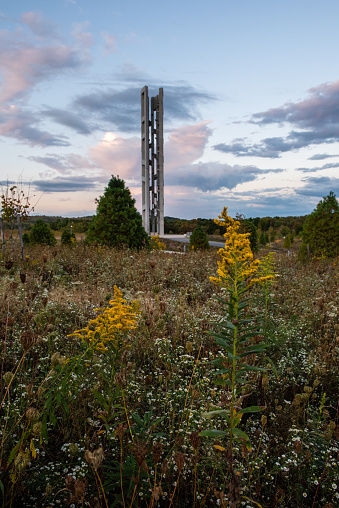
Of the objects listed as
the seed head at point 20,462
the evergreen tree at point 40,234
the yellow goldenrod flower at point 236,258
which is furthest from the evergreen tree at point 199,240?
the seed head at point 20,462

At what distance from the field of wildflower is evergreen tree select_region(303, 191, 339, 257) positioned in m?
6.23

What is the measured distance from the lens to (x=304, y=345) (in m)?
4.01

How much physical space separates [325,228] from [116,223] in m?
7.18

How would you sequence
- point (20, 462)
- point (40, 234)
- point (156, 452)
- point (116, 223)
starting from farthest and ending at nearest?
point (40, 234) < point (116, 223) < point (20, 462) < point (156, 452)

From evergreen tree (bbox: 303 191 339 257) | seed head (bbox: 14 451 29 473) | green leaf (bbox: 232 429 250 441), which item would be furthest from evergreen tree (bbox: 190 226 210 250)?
seed head (bbox: 14 451 29 473)

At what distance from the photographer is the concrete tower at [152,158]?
21.4 meters

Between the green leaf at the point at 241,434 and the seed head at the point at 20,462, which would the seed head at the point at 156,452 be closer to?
the green leaf at the point at 241,434

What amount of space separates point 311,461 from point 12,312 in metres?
4.17

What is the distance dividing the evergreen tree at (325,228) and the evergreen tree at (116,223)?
6010mm

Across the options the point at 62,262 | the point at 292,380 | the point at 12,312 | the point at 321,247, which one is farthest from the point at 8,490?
the point at 321,247

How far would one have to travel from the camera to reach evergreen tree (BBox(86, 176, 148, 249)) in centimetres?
1099

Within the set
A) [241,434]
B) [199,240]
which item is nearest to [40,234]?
[199,240]

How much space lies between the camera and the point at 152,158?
21.9 metres

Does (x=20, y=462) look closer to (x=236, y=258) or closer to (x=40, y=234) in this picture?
(x=236, y=258)
